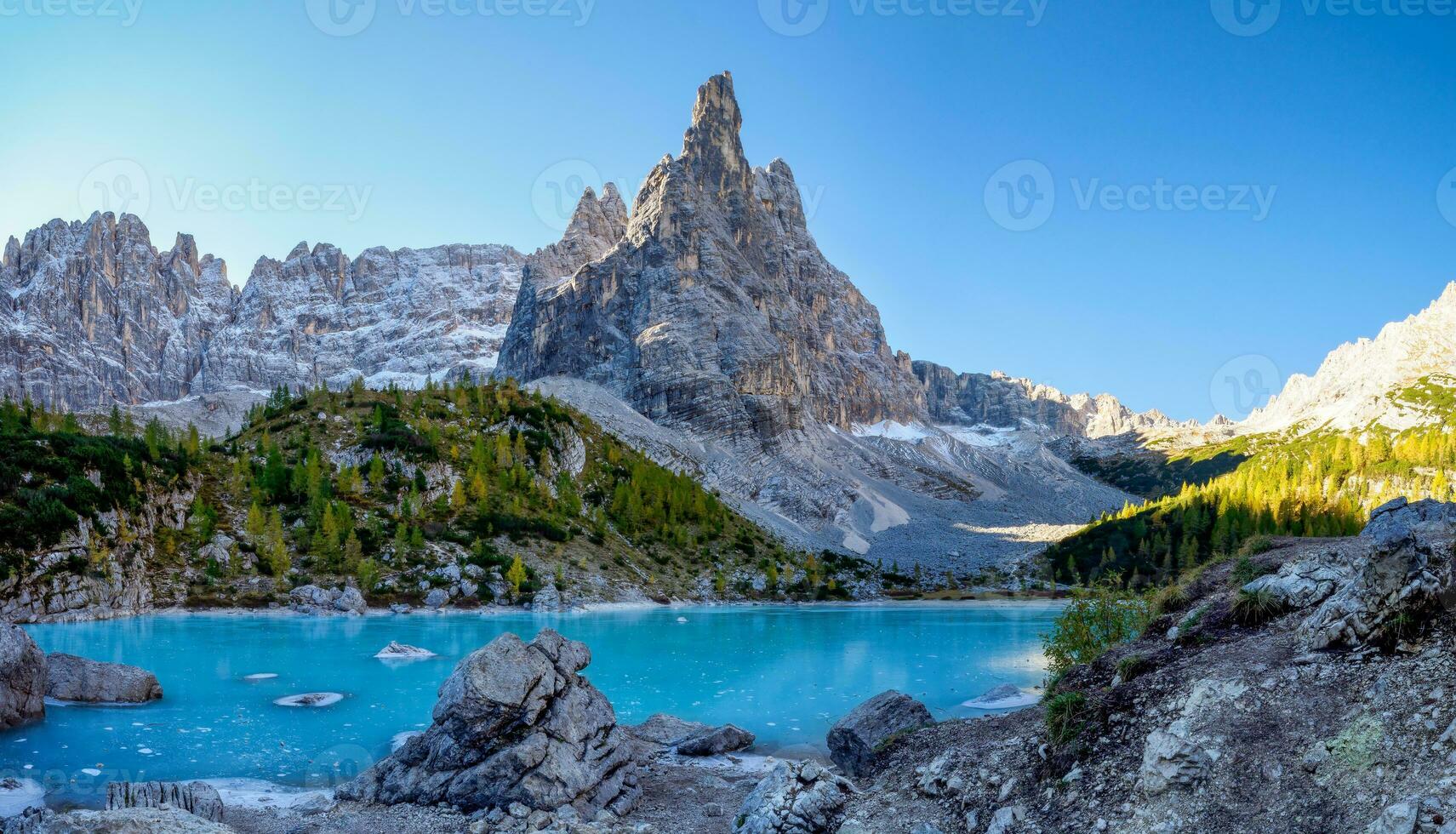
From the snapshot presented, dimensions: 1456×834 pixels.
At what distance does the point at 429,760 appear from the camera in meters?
19.5

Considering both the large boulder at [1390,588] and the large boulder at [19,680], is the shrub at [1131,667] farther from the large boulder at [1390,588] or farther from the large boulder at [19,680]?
the large boulder at [19,680]

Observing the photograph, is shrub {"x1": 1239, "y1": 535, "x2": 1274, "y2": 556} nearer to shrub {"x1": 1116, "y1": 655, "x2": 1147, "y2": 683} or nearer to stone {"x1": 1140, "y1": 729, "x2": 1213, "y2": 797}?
shrub {"x1": 1116, "y1": 655, "x2": 1147, "y2": 683}

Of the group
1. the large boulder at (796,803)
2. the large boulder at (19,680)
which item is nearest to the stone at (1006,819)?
the large boulder at (796,803)

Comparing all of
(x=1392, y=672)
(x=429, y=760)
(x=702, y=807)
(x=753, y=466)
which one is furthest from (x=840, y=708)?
(x=753, y=466)

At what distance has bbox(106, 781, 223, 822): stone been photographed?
17583mm

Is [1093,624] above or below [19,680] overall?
above

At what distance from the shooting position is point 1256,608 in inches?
607

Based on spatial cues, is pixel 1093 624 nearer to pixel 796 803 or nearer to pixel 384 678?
pixel 796 803

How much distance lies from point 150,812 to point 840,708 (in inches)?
1050

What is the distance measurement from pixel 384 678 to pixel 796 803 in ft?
106

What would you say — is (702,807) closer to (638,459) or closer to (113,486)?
(113,486)

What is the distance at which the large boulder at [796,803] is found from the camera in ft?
49.2

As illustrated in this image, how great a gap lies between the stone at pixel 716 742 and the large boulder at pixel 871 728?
485cm

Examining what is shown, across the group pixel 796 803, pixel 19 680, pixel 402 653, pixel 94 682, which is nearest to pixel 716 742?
pixel 796 803
